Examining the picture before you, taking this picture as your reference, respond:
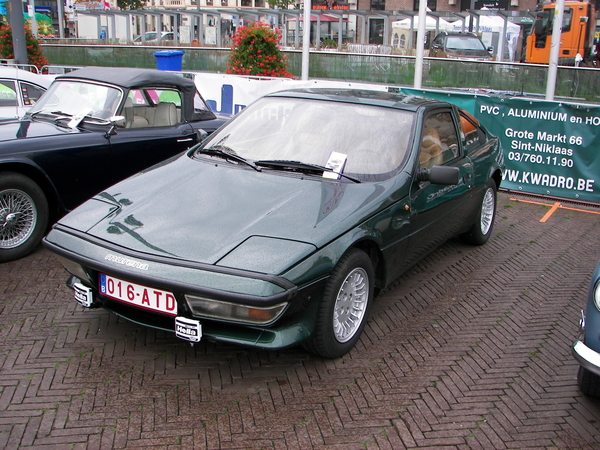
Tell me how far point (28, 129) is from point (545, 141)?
683 cm

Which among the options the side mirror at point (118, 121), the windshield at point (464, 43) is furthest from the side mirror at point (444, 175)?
the windshield at point (464, 43)

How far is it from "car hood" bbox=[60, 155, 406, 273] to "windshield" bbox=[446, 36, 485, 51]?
22.2 m

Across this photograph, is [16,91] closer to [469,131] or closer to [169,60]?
[469,131]

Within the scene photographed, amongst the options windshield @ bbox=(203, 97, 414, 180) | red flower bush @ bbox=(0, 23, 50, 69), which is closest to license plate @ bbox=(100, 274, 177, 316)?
windshield @ bbox=(203, 97, 414, 180)

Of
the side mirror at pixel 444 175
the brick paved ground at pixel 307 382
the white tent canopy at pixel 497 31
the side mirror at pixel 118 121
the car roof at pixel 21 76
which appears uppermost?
the white tent canopy at pixel 497 31

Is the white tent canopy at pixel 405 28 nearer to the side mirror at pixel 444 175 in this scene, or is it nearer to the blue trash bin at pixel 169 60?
the blue trash bin at pixel 169 60

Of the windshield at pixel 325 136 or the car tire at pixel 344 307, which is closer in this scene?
the car tire at pixel 344 307

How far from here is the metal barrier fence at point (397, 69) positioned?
495 inches

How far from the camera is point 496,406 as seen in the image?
11.8ft

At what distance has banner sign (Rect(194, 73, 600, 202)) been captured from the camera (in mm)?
8398

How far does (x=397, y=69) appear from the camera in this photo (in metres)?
16.3

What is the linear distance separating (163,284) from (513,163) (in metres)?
7.15

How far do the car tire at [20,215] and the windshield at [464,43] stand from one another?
2209 centimetres

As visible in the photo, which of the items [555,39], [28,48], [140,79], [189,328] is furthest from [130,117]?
[28,48]
